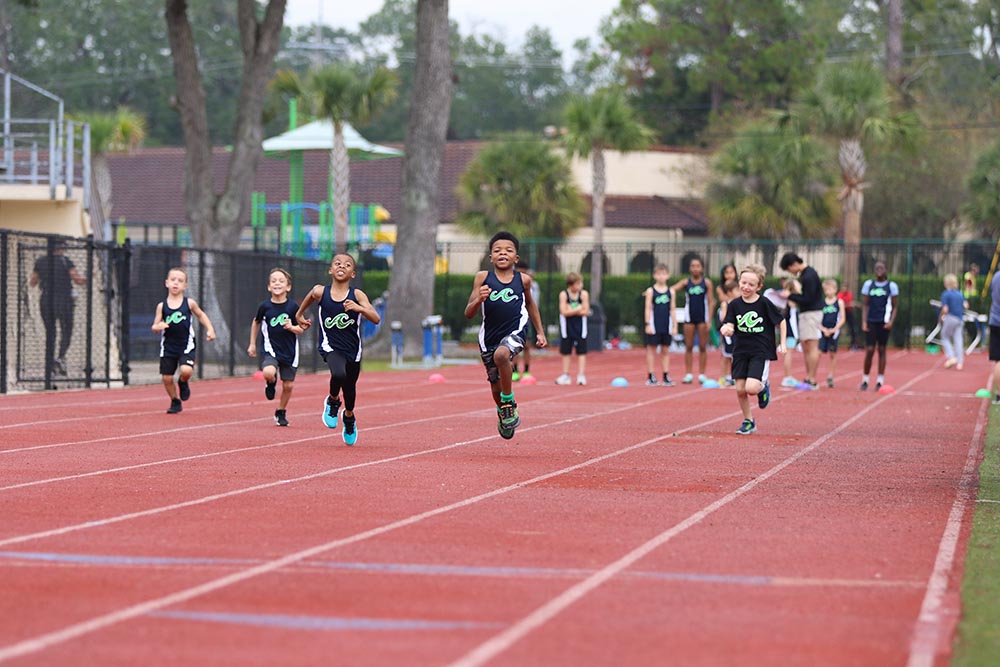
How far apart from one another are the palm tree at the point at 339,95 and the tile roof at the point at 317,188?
11868 mm

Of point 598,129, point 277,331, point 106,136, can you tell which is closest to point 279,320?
point 277,331

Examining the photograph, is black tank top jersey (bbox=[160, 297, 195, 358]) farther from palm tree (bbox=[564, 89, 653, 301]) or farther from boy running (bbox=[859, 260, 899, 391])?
palm tree (bbox=[564, 89, 653, 301])

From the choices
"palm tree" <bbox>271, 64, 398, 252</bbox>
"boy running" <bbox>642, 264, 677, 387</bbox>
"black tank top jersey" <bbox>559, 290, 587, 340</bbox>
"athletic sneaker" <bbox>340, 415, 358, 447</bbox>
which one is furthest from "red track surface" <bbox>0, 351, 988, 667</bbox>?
"palm tree" <bbox>271, 64, 398, 252</bbox>

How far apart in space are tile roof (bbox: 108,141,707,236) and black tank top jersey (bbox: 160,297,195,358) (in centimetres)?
3706

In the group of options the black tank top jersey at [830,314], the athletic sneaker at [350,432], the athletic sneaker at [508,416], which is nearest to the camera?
the athletic sneaker at [508,416]

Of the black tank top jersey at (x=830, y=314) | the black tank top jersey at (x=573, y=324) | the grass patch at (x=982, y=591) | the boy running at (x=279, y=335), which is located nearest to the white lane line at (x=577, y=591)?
the grass patch at (x=982, y=591)

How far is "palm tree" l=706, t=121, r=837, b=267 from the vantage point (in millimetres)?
47188

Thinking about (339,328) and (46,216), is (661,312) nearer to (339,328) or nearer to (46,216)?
(339,328)

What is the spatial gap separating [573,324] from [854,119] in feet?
70.6

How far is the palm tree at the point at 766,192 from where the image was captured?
47188 millimetres

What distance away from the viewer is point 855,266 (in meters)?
42.2

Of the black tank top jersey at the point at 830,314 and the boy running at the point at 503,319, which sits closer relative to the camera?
the boy running at the point at 503,319

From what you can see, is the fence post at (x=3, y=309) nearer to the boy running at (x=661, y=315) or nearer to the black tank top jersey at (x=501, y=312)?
the black tank top jersey at (x=501, y=312)

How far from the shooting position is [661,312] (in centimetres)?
2411
